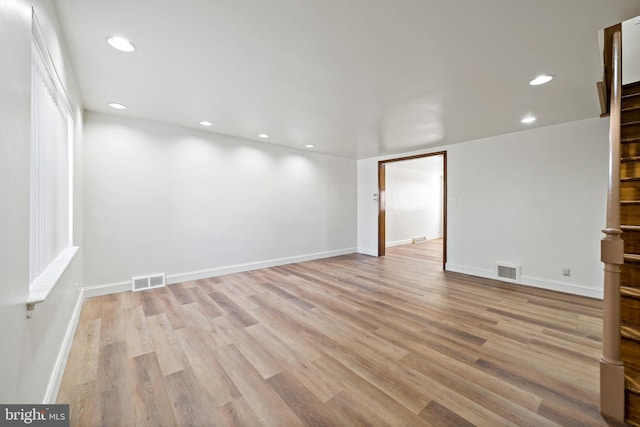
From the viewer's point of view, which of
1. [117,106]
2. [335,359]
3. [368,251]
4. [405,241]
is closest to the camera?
[335,359]

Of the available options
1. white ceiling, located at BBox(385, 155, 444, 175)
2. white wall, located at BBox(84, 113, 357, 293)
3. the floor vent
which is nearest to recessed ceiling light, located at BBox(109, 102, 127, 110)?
white wall, located at BBox(84, 113, 357, 293)

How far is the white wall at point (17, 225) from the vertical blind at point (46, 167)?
0.90ft

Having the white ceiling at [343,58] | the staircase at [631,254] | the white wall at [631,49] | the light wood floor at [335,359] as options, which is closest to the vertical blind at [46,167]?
the white ceiling at [343,58]

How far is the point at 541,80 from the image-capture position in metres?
2.37

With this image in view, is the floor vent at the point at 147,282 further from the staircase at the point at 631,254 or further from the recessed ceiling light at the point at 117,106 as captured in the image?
the staircase at the point at 631,254

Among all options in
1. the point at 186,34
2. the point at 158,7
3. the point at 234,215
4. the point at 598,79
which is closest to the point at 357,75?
the point at 186,34

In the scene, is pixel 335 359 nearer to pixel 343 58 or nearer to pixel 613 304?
pixel 613 304

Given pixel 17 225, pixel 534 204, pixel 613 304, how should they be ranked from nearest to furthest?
pixel 17 225 < pixel 613 304 < pixel 534 204

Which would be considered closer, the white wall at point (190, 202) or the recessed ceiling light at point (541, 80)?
the recessed ceiling light at point (541, 80)

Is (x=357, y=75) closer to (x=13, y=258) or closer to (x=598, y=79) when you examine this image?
(x=598, y=79)

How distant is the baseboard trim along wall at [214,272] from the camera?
136 inches

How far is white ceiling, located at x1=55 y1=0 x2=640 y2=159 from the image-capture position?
5.13ft

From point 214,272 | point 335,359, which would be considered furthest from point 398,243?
point 335,359

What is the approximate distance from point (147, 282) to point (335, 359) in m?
3.13
